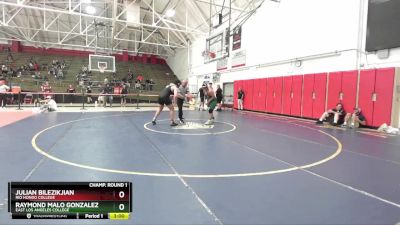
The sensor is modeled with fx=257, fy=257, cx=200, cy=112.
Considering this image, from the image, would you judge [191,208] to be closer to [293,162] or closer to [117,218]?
[117,218]

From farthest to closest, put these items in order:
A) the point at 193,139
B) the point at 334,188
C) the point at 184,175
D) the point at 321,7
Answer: the point at 321,7, the point at 193,139, the point at 184,175, the point at 334,188

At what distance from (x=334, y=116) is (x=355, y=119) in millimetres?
901

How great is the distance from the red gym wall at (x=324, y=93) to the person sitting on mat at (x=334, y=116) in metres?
0.42

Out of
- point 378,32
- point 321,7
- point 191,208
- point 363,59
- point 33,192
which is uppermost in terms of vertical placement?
point 321,7

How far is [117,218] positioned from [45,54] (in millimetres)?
37870

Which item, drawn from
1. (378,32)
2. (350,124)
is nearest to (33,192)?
(350,124)

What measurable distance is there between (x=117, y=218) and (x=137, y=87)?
2551 cm

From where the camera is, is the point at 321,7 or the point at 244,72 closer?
the point at 321,7

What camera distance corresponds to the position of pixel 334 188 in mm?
3541

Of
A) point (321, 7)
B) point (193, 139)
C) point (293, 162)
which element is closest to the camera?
point (293, 162)

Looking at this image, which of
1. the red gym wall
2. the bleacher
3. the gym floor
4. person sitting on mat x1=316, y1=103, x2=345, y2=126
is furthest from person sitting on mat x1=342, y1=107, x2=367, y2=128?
the bleacher

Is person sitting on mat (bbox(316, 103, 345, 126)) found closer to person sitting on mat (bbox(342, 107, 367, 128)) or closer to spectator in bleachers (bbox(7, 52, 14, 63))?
person sitting on mat (bbox(342, 107, 367, 128))

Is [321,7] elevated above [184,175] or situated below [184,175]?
above
